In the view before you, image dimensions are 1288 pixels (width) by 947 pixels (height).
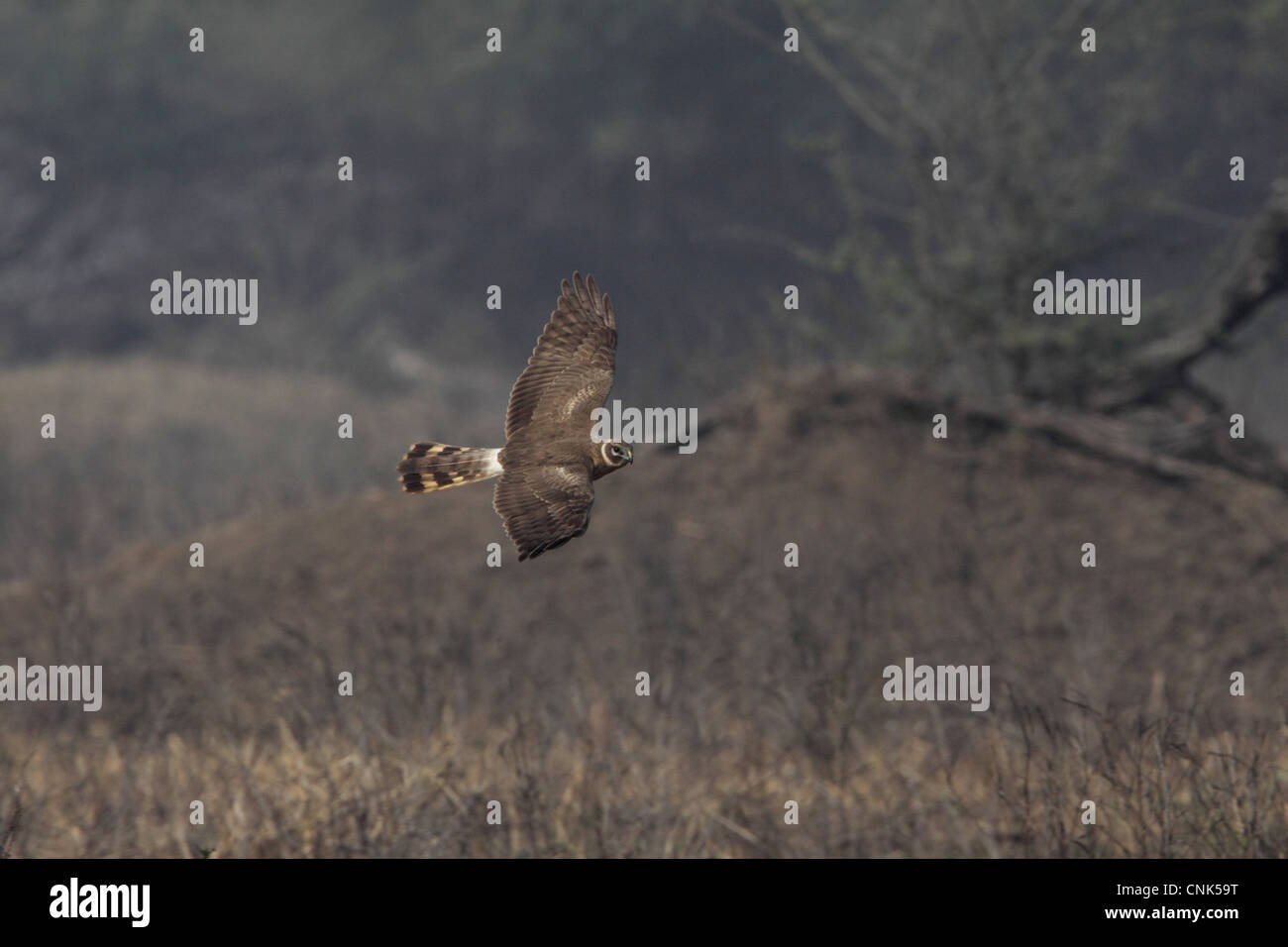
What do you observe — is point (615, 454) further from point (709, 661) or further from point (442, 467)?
point (709, 661)

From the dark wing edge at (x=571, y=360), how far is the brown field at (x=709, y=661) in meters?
2.39

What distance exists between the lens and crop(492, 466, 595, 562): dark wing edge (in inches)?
107

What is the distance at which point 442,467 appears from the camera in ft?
9.84

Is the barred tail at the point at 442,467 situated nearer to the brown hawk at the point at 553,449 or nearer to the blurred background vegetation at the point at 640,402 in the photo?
the brown hawk at the point at 553,449

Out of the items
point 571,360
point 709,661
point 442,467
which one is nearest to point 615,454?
point 442,467

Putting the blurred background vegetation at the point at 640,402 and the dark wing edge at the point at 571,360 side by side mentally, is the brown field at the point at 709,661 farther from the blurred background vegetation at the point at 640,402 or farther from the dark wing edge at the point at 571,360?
the dark wing edge at the point at 571,360

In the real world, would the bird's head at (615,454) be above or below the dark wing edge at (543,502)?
above

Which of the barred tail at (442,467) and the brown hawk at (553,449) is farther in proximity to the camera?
the barred tail at (442,467)

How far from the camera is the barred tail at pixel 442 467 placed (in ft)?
9.62

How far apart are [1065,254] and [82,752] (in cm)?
848

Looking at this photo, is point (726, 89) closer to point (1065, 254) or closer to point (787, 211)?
point (787, 211)

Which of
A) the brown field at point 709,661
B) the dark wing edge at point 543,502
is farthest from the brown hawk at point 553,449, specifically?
the brown field at point 709,661

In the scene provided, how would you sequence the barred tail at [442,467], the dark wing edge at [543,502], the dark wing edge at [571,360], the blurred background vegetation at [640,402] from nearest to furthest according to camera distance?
the dark wing edge at [543,502] < the barred tail at [442,467] < the dark wing edge at [571,360] < the blurred background vegetation at [640,402]

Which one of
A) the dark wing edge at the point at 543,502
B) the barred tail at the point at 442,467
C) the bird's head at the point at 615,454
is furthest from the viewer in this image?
the barred tail at the point at 442,467
